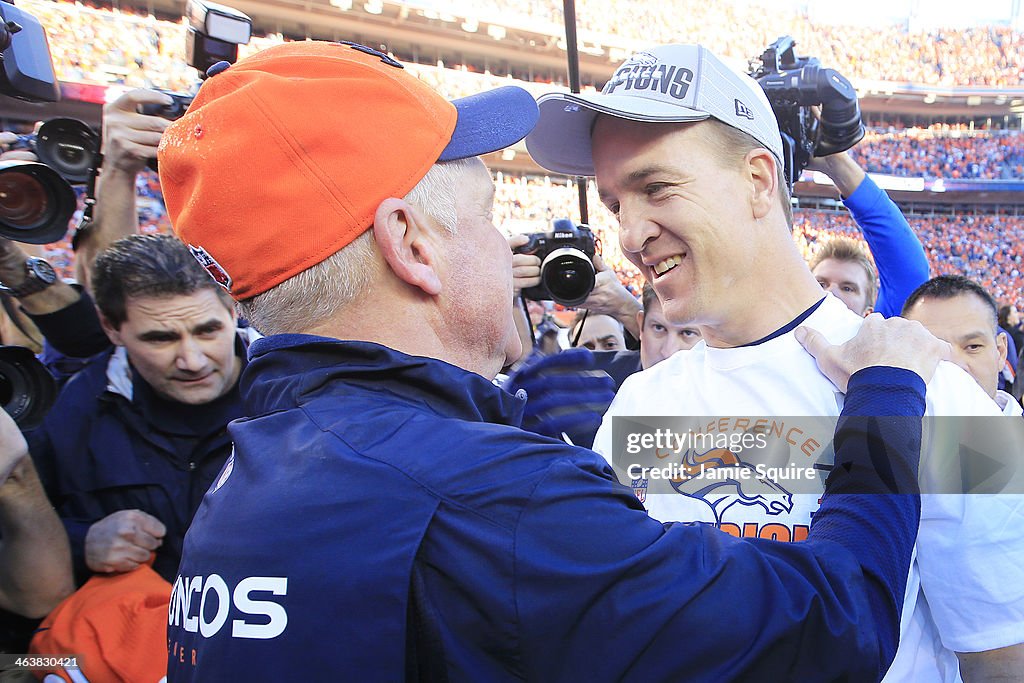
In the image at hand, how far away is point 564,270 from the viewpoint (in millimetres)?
2350

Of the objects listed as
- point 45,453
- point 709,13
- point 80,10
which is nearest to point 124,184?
point 45,453

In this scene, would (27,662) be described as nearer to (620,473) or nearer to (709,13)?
(620,473)

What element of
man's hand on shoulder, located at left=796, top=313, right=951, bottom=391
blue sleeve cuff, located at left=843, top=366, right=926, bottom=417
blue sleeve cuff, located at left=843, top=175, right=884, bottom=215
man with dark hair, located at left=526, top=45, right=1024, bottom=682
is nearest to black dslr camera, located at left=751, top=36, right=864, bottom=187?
blue sleeve cuff, located at left=843, top=175, right=884, bottom=215

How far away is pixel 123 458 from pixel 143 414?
0.15 meters

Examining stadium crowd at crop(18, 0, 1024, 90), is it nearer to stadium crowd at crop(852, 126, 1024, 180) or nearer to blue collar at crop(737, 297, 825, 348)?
stadium crowd at crop(852, 126, 1024, 180)

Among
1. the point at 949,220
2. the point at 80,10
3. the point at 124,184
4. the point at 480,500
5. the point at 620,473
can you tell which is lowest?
the point at 949,220

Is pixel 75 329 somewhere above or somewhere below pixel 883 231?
below

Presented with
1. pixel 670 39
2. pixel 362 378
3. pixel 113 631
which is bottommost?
pixel 113 631

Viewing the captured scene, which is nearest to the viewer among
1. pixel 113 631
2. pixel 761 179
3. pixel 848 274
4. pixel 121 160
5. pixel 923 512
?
pixel 923 512

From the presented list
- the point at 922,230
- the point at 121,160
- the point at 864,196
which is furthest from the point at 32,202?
the point at 922,230

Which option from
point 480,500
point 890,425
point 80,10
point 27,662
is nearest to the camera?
point 480,500

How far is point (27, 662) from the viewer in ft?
5.67

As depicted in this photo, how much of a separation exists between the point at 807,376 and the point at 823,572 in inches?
24.7

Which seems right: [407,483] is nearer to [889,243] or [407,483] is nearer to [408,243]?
[408,243]
